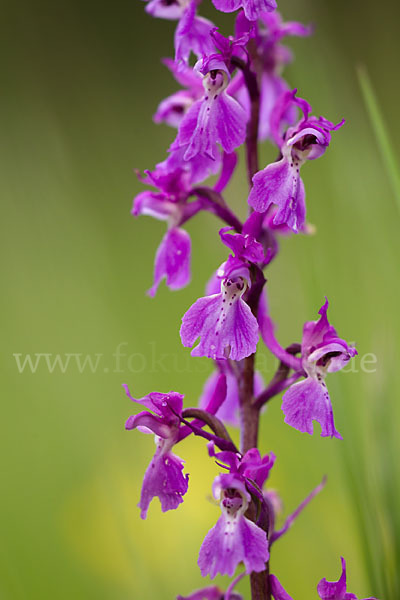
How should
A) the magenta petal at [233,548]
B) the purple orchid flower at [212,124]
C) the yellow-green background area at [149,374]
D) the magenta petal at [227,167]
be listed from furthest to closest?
1. the yellow-green background area at [149,374]
2. the magenta petal at [227,167]
3. the purple orchid flower at [212,124]
4. the magenta petal at [233,548]

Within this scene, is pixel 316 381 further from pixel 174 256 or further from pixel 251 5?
pixel 251 5

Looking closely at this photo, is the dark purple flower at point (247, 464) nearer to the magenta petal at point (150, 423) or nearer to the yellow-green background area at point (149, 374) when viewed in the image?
the magenta petal at point (150, 423)

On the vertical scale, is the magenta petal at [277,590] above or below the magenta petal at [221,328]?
below

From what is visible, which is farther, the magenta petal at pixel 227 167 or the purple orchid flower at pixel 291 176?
the magenta petal at pixel 227 167

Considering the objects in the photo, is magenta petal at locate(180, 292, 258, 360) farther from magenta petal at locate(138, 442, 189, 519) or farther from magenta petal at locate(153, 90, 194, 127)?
magenta petal at locate(153, 90, 194, 127)

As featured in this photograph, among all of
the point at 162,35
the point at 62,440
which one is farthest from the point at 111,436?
the point at 162,35

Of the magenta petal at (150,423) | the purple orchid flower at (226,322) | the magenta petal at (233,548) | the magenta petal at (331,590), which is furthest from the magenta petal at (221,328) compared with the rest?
the magenta petal at (331,590)

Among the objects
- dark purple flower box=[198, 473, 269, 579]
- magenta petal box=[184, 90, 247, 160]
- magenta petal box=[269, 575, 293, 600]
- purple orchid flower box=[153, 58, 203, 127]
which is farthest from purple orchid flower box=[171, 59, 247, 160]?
magenta petal box=[269, 575, 293, 600]
